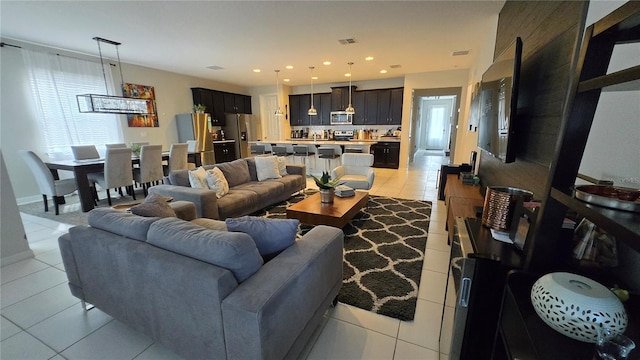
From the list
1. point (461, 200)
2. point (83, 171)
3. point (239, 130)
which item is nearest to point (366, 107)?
point (239, 130)

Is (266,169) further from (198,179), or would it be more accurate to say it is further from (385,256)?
(385,256)

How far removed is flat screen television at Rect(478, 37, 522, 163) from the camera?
177 cm

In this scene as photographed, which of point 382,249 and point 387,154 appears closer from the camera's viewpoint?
point 382,249

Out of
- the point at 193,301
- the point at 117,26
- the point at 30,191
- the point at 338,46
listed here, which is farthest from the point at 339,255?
the point at 30,191

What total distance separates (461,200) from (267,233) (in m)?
2.04

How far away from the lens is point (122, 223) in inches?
61.4

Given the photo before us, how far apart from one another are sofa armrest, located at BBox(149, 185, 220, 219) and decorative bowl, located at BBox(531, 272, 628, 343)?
2970 millimetres

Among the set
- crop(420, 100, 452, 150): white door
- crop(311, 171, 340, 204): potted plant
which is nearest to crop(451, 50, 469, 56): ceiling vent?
crop(311, 171, 340, 204): potted plant

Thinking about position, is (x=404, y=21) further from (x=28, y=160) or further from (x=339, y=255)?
(x=28, y=160)

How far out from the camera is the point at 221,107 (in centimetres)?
813

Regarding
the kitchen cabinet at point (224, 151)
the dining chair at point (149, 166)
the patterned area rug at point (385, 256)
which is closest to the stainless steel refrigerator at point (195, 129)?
the kitchen cabinet at point (224, 151)

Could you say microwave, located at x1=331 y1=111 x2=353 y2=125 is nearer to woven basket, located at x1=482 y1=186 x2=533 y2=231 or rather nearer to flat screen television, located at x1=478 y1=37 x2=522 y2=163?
flat screen television, located at x1=478 y1=37 x2=522 y2=163

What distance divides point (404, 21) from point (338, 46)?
4.40 feet

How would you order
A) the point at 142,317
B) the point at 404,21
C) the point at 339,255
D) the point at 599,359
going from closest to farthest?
the point at 599,359, the point at 142,317, the point at 339,255, the point at 404,21
